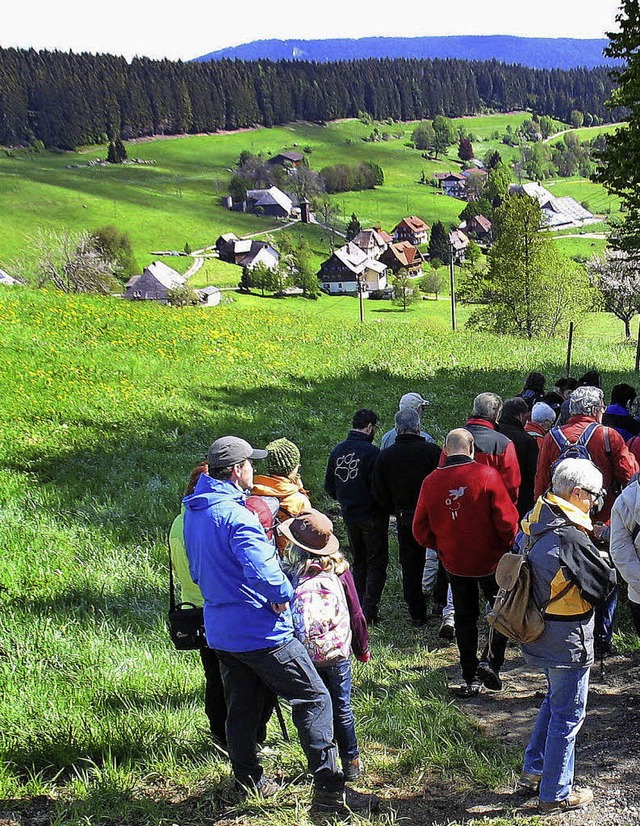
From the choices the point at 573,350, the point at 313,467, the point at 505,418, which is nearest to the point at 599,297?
the point at 573,350

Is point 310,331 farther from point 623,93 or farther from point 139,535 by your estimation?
point 139,535

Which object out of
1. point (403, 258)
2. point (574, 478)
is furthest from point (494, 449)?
point (403, 258)

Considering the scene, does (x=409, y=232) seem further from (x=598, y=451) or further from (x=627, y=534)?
(x=627, y=534)

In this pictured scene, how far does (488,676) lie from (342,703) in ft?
6.98

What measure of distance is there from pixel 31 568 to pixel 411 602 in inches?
170

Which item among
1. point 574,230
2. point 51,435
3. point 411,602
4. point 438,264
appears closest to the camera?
point 411,602

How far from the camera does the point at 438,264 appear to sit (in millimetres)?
122312

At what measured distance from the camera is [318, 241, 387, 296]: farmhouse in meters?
111

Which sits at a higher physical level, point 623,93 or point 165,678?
point 623,93

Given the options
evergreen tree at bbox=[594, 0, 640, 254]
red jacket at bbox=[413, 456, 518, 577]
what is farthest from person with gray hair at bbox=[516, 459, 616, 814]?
evergreen tree at bbox=[594, 0, 640, 254]

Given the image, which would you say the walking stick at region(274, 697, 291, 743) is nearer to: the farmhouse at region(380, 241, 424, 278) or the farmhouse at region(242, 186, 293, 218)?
the farmhouse at region(380, 241, 424, 278)

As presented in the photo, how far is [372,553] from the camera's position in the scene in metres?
8.18

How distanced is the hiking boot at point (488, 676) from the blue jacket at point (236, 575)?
2.81m

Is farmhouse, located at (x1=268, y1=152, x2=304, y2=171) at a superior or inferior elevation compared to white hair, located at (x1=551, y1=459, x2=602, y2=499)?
superior
